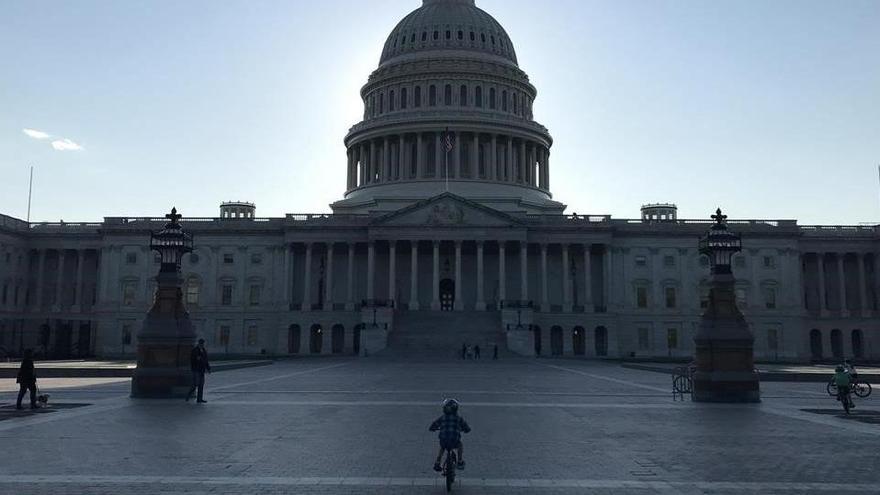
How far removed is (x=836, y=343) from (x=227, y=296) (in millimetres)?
73671

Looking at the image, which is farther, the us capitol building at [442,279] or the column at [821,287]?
the column at [821,287]

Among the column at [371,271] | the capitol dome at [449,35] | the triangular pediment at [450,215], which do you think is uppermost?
the capitol dome at [449,35]

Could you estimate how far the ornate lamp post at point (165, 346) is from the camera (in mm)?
29969

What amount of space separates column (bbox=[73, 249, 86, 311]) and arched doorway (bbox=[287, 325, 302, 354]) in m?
28.1

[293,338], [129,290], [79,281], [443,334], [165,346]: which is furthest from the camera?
[79,281]

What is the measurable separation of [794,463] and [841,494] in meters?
2.92

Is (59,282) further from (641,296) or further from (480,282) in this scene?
(641,296)

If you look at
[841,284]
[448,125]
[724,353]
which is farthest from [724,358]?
[448,125]

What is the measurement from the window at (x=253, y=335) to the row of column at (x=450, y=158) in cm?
2899

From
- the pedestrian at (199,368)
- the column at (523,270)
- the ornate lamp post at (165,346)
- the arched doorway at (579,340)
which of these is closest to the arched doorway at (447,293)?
the column at (523,270)

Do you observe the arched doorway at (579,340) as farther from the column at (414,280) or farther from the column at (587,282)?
the column at (414,280)

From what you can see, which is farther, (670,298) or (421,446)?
(670,298)

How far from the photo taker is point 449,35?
120m

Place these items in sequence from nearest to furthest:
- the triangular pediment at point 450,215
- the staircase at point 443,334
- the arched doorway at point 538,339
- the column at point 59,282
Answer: the staircase at point 443,334 < the arched doorway at point 538,339 < the triangular pediment at point 450,215 < the column at point 59,282
